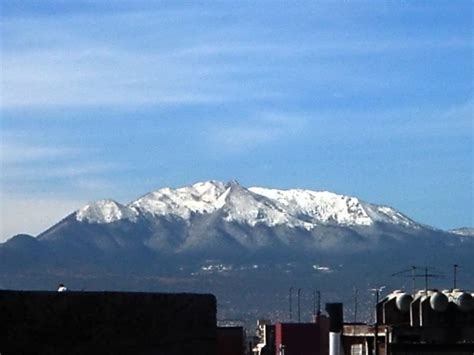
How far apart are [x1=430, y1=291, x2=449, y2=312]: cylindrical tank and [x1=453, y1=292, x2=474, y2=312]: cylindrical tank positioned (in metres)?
0.39

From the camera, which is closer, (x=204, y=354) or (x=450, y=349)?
(x=204, y=354)

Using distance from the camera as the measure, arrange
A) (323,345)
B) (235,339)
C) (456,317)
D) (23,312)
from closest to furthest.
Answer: (23,312) → (235,339) → (456,317) → (323,345)

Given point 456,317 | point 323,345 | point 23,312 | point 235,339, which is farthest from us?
point 323,345

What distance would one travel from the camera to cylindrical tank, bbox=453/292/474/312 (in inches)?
2215

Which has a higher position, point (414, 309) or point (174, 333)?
point (414, 309)

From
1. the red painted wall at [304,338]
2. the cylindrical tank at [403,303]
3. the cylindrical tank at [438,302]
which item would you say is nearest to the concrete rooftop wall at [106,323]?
the cylindrical tank at [438,302]

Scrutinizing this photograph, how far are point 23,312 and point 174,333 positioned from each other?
1.37 m

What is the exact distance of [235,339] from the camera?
47.2 metres

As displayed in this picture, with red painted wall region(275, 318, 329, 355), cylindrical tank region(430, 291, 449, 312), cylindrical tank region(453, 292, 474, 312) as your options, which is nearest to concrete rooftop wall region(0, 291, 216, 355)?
cylindrical tank region(430, 291, 449, 312)

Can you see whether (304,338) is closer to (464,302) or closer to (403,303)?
(403,303)

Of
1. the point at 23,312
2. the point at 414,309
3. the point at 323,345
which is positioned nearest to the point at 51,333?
the point at 23,312

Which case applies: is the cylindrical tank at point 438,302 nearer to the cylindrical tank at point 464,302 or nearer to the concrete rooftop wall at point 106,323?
the cylindrical tank at point 464,302

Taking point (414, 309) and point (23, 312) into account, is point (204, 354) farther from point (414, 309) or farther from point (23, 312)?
point (414, 309)

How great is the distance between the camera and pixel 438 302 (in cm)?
5634
